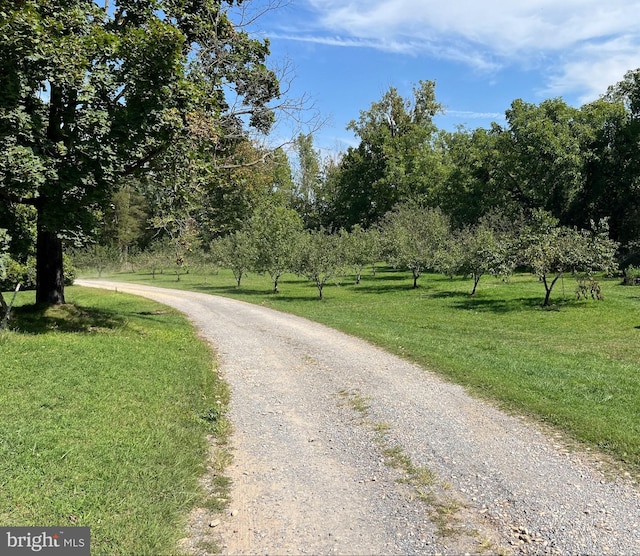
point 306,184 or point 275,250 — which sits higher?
point 306,184

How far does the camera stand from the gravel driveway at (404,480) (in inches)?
164

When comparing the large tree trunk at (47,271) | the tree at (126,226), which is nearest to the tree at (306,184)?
Result: the tree at (126,226)

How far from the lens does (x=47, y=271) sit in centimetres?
1419

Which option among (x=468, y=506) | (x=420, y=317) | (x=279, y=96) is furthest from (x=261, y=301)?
(x=468, y=506)

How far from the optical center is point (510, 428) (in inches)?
264

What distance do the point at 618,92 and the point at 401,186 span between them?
25949mm

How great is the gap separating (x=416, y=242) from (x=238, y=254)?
14081 millimetres

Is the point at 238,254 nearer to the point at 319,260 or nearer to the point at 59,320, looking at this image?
the point at 319,260

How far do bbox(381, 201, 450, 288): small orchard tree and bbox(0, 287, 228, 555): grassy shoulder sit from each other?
71.5 ft

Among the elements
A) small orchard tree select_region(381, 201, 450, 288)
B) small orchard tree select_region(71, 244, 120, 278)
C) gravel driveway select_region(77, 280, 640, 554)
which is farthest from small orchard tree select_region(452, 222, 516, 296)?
small orchard tree select_region(71, 244, 120, 278)

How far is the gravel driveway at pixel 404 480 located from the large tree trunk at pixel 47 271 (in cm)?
830

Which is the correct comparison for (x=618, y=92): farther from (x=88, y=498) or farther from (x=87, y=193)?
(x=88, y=498)

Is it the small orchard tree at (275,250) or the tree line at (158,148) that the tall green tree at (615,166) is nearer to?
the tree line at (158,148)

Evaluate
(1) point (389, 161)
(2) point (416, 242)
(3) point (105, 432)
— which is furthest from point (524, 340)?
(1) point (389, 161)
